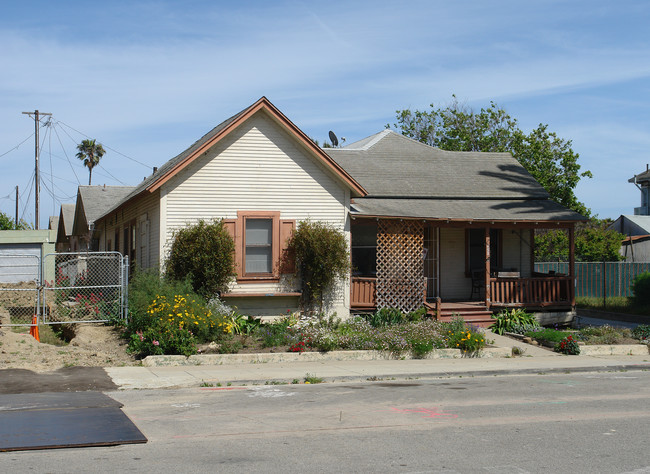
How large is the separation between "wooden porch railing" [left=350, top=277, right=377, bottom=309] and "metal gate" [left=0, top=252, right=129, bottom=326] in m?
6.17

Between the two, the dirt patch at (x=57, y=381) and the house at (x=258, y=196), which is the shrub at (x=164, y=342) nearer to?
→ the dirt patch at (x=57, y=381)

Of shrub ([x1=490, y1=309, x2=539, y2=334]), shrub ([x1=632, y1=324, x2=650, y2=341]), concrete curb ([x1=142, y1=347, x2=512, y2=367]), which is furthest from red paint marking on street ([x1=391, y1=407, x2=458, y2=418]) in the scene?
shrub ([x1=632, y1=324, x2=650, y2=341])

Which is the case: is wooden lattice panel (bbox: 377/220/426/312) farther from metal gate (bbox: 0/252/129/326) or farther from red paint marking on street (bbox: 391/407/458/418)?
red paint marking on street (bbox: 391/407/458/418)

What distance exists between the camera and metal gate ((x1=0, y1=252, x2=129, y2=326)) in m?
16.7

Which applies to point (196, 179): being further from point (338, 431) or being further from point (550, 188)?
point (550, 188)

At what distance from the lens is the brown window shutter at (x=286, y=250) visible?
18.7 metres

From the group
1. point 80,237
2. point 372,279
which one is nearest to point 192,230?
point 372,279

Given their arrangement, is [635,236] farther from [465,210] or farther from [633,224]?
[465,210]

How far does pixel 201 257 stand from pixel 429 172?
10.1 m

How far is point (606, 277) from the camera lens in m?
31.5

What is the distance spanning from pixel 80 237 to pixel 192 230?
24645 mm

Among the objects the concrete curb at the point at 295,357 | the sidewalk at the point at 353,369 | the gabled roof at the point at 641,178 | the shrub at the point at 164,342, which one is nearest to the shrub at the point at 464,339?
the concrete curb at the point at 295,357

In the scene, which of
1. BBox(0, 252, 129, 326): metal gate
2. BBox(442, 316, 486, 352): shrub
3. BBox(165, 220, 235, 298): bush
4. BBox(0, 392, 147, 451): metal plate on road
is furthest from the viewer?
BBox(165, 220, 235, 298): bush

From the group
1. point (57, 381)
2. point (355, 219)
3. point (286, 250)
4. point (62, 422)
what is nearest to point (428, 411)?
point (62, 422)
